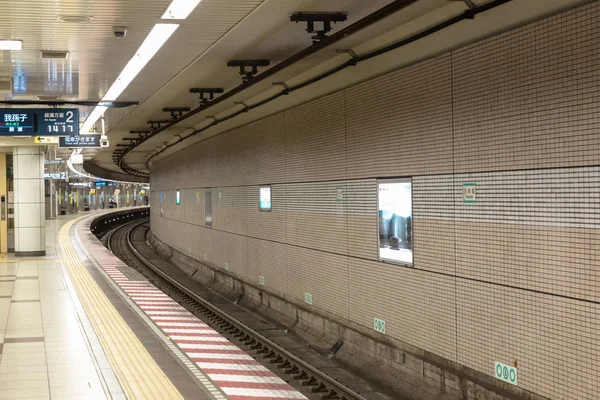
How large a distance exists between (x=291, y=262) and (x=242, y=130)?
4259 mm

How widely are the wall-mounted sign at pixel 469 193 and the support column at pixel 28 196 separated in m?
15.2

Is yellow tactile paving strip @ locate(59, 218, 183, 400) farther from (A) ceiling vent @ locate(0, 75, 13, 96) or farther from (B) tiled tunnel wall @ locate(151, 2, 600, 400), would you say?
(A) ceiling vent @ locate(0, 75, 13, 96)

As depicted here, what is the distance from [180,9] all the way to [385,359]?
5.08 meters

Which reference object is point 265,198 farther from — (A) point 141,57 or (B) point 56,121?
(A) point 141,57

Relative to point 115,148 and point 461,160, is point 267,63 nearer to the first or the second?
point 461,160

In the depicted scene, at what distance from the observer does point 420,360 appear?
334 inches

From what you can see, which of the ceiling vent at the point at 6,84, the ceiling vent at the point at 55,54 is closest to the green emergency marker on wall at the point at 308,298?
the ceiling vent at the point at 55,54

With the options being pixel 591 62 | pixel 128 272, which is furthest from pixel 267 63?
pixel 128 272

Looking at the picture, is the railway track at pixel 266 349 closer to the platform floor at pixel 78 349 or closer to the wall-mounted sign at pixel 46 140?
the platform floor at pixel 78 349

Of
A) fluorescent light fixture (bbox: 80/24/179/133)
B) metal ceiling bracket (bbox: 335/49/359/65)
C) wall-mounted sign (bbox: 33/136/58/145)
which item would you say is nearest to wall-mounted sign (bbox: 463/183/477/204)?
metal ceiling bracket (bbox: 335/49/359/65)

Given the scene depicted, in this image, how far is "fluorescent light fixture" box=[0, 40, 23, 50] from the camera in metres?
8.52

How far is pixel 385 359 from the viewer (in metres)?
9.34

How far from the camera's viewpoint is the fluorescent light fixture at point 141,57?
823 centimetres

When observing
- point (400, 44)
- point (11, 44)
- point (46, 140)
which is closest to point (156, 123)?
point (46, 140)
